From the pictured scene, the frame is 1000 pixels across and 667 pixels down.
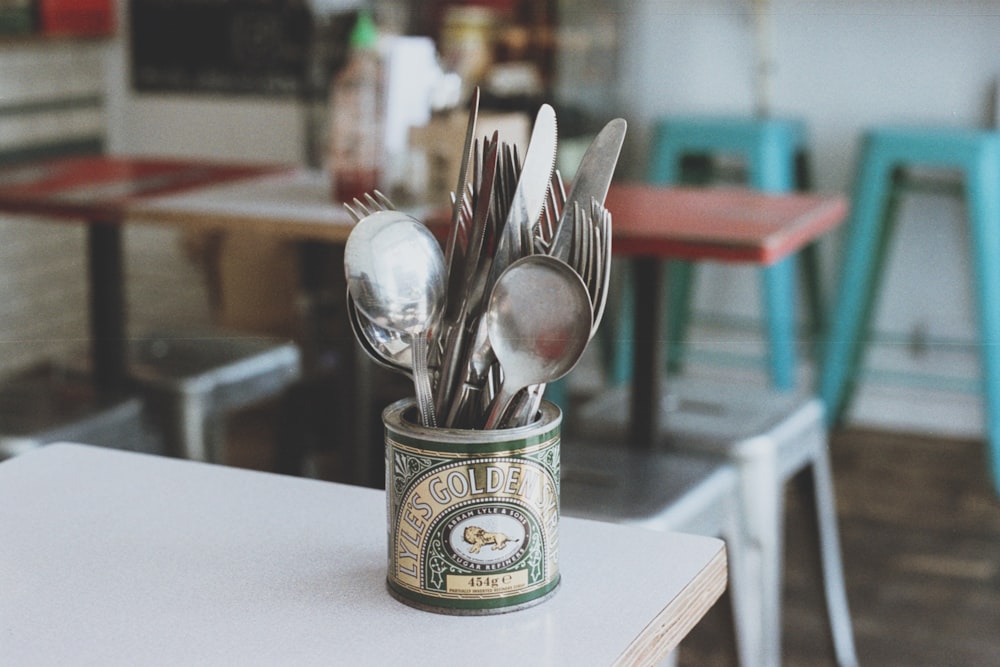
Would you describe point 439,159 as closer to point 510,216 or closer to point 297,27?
point 510,216

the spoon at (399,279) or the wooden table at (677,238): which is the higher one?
the spoon at (399,279)

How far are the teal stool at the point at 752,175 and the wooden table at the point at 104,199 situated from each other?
Result: 1407mm

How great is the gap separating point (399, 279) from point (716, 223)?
1378mm

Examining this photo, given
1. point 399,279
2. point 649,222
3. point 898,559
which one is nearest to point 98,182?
→ point 649,222

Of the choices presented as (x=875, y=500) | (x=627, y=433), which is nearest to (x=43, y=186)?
(x=627, y=433)

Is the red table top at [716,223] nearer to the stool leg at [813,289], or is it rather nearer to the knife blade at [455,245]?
the knife blade at [455,245]

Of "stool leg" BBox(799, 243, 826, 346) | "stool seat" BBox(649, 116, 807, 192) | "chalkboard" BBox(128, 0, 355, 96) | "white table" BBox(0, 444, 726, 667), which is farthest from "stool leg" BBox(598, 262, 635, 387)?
"white table" BBox(0, 444, 726, 667)

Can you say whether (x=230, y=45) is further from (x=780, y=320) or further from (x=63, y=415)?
(x=63, y=415)

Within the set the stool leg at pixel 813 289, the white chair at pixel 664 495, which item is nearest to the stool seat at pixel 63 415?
the white chair at pixel 664 495

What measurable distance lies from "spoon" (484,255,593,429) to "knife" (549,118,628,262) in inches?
1.8

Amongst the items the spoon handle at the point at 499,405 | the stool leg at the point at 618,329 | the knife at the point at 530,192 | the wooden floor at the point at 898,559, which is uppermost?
the knife at the point at 530,192

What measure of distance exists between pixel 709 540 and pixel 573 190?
0.24 metres

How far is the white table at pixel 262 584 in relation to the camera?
0.69m

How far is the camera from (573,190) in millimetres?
790
